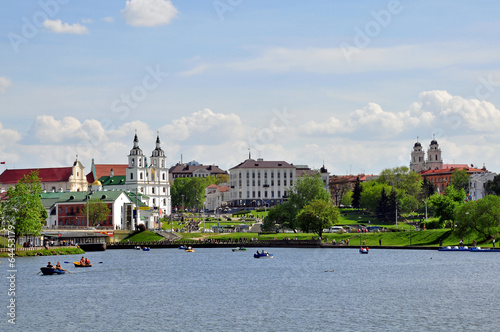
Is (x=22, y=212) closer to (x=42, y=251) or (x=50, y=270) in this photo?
(x=42, y=251)

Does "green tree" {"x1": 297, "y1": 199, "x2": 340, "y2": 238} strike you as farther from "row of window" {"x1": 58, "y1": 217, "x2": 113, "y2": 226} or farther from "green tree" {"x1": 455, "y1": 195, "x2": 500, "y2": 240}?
"row of window" {"x1": 58, "y1": 217, "x2": 113, "y2": 226}

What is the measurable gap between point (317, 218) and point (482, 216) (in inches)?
1402

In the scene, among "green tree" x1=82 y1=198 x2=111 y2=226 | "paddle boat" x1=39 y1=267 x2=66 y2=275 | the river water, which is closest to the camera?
the river water

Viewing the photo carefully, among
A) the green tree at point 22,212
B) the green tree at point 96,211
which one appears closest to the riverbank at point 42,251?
the green tree at point 22,212

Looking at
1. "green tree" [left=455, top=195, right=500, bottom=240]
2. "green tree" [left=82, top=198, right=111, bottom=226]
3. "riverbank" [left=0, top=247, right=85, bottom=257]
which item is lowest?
"riverbank" [left=0, top=247, right=85, bottom=257]

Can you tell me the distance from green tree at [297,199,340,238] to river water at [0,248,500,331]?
32855 mm

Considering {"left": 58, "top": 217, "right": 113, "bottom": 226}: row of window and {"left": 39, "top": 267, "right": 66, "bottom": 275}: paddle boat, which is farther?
{"left": 58, "top": 217, "right": 113, "bottom": 226}: row of window

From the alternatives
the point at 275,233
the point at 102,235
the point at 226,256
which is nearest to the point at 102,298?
the point at 226,256

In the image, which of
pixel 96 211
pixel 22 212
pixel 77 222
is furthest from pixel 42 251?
pixel 77 222

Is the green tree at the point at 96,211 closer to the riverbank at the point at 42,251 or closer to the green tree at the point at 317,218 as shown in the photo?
the riverbank at the point at 42,251

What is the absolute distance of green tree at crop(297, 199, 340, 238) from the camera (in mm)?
148900

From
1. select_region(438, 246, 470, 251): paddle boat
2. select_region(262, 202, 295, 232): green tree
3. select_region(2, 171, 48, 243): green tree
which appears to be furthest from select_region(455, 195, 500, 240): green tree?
select_region(2, 171, 48, 243): green tree

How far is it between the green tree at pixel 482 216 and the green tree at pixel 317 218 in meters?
29.8

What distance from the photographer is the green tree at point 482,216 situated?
4803 inches
